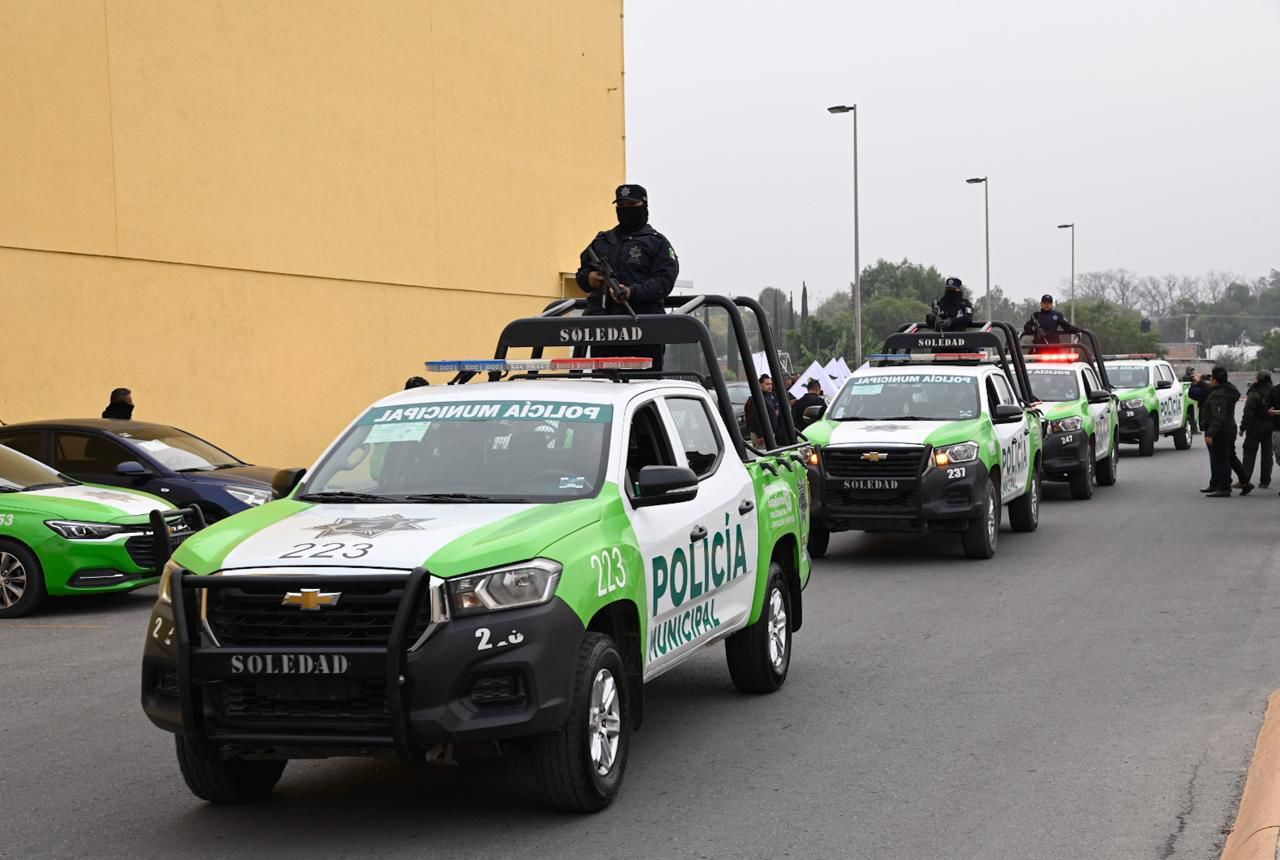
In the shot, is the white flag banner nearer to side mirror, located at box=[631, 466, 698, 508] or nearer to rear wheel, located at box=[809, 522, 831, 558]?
rear wheel, located at box=[809, 522, 831, 558]

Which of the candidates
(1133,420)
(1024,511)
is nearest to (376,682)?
(1024,511)

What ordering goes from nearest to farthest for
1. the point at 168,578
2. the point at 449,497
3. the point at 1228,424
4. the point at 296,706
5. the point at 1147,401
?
the point at 296,706, the point at 168,578, the point at 449,497, the point at 1228,424, the point at 1147,401

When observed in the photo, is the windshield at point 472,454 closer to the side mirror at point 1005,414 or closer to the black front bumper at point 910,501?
the black front bumper at point 910,501

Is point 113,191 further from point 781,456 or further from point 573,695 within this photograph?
point 573,695

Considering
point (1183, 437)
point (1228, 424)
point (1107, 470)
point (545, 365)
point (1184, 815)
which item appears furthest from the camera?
point (1183, 437)

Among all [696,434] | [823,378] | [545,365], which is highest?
[545,365]

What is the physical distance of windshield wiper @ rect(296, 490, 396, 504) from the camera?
7.09 metres

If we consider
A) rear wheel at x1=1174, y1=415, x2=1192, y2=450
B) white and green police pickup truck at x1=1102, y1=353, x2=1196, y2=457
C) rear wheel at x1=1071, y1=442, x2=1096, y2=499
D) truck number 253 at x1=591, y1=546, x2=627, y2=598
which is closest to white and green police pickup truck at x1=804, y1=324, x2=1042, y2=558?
rear wheel at x1=1071, y1=442, x2=1096, y2=499

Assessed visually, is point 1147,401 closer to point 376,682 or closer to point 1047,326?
point 1047,326

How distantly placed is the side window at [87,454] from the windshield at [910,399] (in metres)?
7.15

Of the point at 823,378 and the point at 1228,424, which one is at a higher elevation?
the point at 823,378

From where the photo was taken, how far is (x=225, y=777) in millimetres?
6574

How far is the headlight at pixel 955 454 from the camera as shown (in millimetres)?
15109

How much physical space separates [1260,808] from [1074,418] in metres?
16.3
